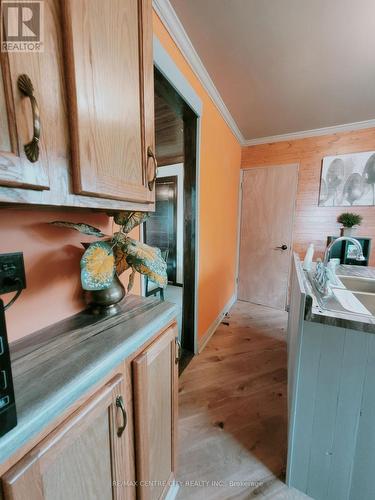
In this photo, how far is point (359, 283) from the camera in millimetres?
1623

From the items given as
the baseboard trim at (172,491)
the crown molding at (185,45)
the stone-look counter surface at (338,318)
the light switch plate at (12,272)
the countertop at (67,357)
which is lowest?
the baseboard trim at (172,491)

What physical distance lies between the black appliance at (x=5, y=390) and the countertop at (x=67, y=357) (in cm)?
2

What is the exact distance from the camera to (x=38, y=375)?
19.1 inches

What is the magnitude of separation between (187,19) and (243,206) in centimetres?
234

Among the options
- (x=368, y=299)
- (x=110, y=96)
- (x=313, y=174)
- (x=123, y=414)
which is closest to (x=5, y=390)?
(x=123, y=414)

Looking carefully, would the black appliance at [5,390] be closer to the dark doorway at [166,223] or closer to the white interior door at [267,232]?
the white interior door at [267,232]

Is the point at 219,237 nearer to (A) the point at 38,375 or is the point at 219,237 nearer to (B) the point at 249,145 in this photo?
(B) the point at 249,145

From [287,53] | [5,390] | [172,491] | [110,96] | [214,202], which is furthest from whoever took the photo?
[214,202]

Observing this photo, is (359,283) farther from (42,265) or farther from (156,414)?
(42,265)

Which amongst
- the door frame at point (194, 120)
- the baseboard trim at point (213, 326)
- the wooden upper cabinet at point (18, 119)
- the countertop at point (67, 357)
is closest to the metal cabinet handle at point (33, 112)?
the wooden upper cabinet at point (18, 119)

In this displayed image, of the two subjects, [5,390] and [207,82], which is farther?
[207,82]

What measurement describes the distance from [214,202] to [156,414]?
6.24ft

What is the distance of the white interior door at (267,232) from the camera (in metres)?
2.99

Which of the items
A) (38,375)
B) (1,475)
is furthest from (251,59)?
(1,475)
